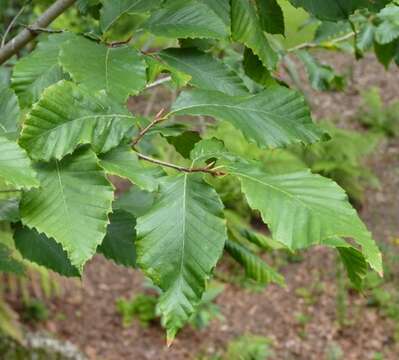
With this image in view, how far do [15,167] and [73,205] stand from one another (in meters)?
0.08

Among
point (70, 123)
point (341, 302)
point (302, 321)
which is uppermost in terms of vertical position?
point (70, 123)

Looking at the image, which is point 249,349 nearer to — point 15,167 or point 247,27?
point 247,27

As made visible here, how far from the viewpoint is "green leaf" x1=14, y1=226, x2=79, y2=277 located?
3.62 feet

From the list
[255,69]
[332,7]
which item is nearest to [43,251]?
[255,69]

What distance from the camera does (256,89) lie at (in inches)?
57.0

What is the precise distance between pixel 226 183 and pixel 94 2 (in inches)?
151

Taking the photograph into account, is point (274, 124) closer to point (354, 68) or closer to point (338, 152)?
point (338, 152)

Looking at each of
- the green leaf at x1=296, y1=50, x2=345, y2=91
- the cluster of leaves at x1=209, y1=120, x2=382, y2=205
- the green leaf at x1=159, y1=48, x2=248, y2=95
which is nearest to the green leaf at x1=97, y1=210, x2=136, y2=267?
the green leaf at x1=159, y1=48, x2=248, y2=95

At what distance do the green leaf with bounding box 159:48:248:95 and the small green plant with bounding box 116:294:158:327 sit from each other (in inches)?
131

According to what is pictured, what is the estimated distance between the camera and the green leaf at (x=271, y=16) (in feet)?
3.28

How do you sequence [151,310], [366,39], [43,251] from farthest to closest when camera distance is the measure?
[151,310], [366,39], [43,251]

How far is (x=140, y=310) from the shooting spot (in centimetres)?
419

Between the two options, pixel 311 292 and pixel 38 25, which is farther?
pixel 311 292

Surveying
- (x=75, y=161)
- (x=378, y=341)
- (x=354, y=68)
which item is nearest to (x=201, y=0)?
(x=75, y=161)
